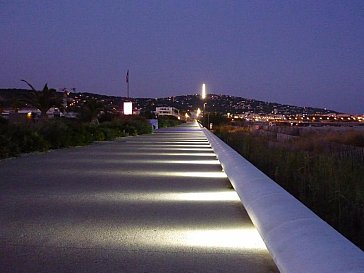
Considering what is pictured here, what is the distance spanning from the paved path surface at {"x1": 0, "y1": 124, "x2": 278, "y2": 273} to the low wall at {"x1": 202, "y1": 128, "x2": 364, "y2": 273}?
45 centimetres

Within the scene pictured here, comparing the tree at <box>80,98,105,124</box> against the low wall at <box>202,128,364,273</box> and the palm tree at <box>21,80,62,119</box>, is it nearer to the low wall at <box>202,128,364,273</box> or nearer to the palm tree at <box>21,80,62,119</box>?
the palm tree at <box>21,80,62,119</box>

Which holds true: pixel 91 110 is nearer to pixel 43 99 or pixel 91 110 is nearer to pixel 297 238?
pixel 43 99

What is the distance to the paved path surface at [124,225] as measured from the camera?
685 cm

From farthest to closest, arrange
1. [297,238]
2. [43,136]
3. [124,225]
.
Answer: [43,136], [124,225], [297,238]

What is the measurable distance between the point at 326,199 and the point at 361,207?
1.26m

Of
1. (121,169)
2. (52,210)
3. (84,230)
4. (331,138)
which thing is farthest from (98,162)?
(331,138)

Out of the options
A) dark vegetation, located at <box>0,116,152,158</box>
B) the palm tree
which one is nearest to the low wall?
dark vegetation, located at <box>0,116,152,158</box>

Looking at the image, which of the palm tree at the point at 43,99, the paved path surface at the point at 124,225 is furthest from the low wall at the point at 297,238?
the palm tree at the point at 43,99

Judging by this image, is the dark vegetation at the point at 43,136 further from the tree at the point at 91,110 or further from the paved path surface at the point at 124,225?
the tree at the point at 91,110

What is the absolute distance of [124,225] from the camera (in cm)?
905

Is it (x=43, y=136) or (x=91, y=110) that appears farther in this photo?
(x=91, y=110)

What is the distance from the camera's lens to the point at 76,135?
31250mm

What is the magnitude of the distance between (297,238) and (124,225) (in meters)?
3.83

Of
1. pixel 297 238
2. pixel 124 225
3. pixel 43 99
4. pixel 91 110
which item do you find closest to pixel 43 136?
pixel 124 225
